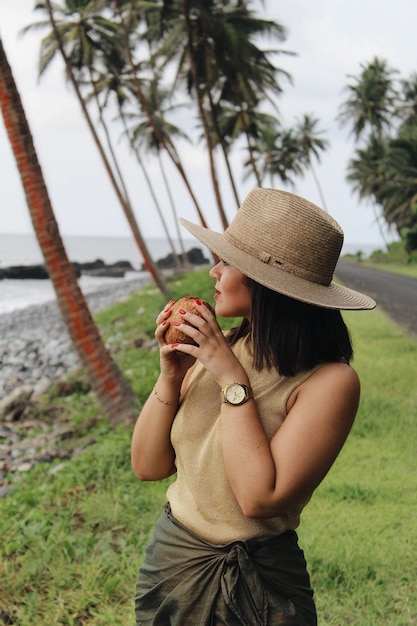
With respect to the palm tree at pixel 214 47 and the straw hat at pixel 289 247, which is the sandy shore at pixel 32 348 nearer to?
the palm tree at pixel 214 47

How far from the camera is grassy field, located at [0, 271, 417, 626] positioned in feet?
12.6

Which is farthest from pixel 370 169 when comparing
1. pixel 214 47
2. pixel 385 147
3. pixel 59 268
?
pixel 59 268

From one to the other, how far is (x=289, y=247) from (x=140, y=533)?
3.45 m

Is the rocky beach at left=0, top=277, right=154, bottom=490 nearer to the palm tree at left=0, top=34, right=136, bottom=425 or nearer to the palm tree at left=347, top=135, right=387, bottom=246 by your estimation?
the palm tree at left=0, top=34, right=136, bottom=425

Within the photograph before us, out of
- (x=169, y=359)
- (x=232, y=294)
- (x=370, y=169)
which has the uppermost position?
(x=232, y=294)

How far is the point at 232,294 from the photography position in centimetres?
187

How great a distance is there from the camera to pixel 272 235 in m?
1.83

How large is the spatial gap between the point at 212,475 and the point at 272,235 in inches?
24.8

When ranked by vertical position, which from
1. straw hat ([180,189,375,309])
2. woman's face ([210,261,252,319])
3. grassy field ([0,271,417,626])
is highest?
Answer: straw hat ([180,189,375,309])

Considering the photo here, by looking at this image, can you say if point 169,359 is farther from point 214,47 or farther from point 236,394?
point 214,47

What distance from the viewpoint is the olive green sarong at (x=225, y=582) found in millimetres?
1771

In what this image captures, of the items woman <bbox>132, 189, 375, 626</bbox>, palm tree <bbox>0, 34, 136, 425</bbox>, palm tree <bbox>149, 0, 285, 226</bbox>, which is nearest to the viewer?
woman <bbox>132, 189, 375, 626</bbox>

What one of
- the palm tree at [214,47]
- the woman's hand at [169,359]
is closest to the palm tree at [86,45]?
the palm tree at [214,47]

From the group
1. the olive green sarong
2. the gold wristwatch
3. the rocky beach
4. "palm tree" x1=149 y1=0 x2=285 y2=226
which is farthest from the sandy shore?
the gold wristwatch
